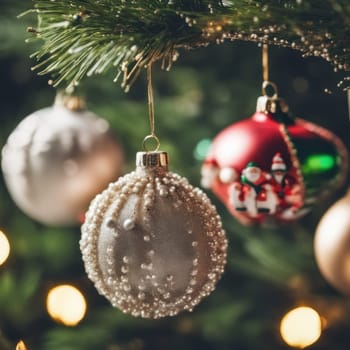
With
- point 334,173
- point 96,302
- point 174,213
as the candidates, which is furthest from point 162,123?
point 174,213

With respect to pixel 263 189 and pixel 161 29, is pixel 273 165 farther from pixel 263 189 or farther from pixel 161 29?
pixel 161 29

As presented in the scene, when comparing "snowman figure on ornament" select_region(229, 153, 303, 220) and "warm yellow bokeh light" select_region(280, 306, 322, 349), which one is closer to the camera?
"snowman figure on ornament" select_region(229, 153, 303, 220)

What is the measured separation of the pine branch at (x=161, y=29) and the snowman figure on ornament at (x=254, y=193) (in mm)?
173

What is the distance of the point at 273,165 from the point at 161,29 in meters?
0.22

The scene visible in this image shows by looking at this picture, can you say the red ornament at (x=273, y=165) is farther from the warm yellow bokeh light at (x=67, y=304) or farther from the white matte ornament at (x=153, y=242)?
the warm yellow bokeh light at (x=67, y=304)

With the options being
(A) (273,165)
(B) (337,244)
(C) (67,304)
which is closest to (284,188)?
(A) (273,165)

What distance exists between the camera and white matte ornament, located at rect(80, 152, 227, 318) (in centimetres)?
73

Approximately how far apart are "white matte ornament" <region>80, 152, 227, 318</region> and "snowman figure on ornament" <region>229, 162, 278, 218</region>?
69mm

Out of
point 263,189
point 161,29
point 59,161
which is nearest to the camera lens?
point 161,29

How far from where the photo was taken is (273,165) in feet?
2.74

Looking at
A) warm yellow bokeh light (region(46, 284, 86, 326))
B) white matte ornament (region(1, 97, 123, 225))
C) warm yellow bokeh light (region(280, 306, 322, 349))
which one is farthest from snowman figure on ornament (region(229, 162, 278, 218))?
warm yellow bokeh light (region(46, 284, 86, 326))

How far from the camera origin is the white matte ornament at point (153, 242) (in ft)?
2.41

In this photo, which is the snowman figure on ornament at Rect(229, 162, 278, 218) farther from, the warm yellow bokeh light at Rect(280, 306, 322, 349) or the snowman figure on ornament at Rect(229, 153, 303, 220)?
the warm yellow bokeh light at Rect(280, 306, 322, 349)

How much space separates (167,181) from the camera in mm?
766
